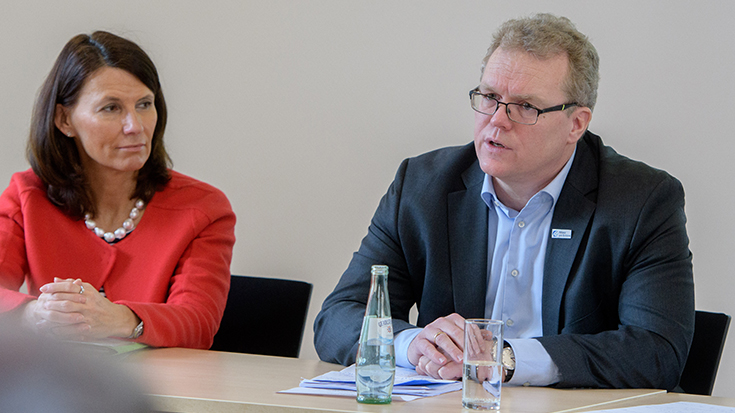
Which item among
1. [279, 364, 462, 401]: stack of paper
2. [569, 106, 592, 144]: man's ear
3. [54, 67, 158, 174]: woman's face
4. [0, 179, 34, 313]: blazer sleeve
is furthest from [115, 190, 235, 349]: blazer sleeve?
[569, 106, 592, 144]: man's ear

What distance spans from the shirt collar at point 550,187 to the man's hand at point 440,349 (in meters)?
0.53

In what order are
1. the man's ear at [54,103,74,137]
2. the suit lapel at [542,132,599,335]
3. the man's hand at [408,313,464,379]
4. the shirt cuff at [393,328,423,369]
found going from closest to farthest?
the man's hand at [408,313,464,379], the shirt cuff at [393,328,423,369], the suit lapel at [542,132,599,335], the man's ear at [54,103,74,137]

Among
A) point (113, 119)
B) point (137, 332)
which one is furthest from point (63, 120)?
point (137, 332)

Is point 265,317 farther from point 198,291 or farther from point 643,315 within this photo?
point 643,315

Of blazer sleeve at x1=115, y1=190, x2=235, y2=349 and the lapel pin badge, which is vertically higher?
the lapel pin badge

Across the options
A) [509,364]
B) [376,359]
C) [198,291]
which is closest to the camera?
[376,359]

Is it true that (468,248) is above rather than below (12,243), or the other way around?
above

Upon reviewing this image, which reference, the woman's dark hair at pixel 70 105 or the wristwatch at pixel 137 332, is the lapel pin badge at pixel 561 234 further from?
the woman's dark hair at pixel 70 105

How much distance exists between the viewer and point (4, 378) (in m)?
0.28

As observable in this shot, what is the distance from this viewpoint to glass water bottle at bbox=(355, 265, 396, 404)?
1243mm

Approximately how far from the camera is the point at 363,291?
1888mm

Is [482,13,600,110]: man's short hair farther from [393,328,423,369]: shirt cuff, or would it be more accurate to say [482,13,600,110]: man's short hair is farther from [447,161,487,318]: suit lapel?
[393,328,423,369]: shirt cuff

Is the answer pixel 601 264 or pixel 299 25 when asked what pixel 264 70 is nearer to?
pixel 299 25

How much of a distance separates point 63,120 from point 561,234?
1.58 metres
